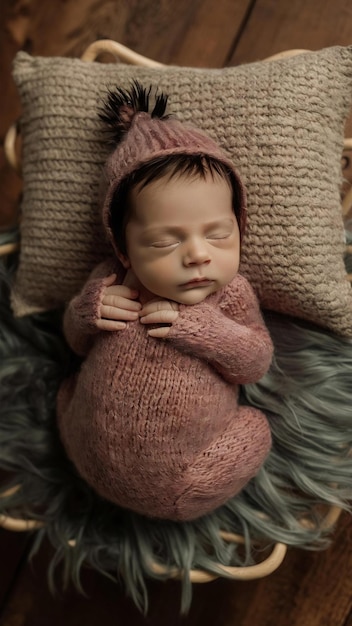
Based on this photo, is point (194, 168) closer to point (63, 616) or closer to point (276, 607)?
point (276, 607)

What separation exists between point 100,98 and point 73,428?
0.46m

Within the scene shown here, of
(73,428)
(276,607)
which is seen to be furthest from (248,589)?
(73,428)

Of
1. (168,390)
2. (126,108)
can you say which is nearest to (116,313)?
(168,390)

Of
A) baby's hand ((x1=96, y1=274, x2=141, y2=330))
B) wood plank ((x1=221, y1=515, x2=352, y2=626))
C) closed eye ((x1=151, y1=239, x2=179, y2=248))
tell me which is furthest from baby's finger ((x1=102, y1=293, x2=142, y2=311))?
wood plank ((x1=221, y1=515, x2=352, y2=626))

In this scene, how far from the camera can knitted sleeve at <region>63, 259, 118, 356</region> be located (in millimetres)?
741

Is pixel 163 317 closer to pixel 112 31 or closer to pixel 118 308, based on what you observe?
pixel 118 308

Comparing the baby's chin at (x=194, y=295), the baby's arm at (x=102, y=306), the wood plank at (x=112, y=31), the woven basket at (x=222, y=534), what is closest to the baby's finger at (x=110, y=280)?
the baby's arm at (x=102, y=306)

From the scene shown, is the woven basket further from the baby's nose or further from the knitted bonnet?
the baby's nose

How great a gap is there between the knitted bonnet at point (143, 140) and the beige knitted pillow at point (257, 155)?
0.15 feet

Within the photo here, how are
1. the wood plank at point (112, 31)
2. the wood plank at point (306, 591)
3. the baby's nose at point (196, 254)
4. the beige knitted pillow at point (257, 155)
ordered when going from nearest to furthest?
the baby's nose at point (196, 254) → the beige knitted pillow at point (257, 155) → the wood plank at point (306, 591) → the wood plank at point (112, 31)

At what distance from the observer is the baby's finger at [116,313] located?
0.73 metres

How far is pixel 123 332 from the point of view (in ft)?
2.40

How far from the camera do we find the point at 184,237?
0.66 m

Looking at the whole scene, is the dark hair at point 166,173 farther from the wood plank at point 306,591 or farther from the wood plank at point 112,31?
the wood plank at point 306,591
